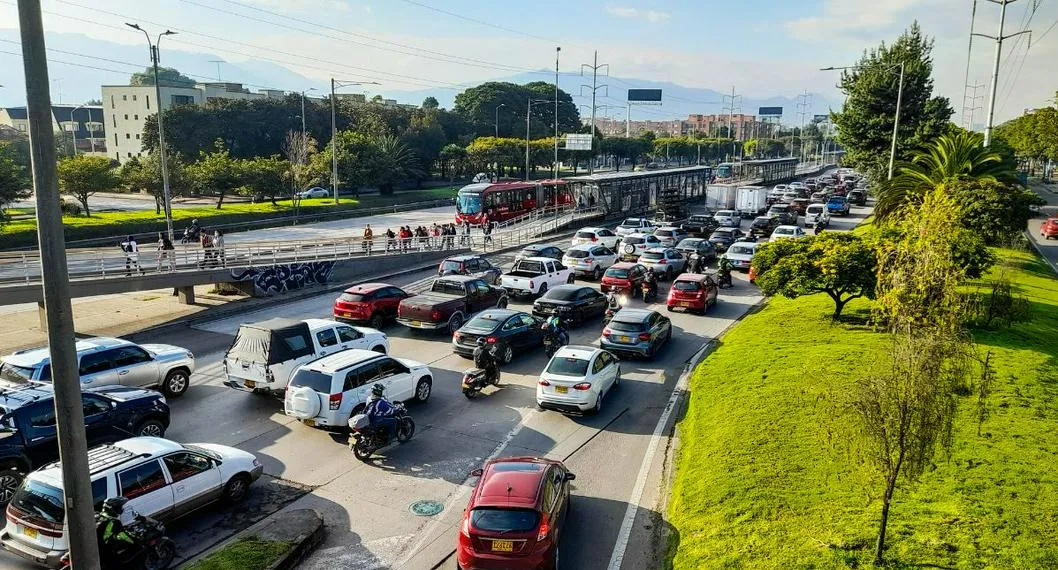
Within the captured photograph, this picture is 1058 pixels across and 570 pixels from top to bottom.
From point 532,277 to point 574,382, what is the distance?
41.5 feet

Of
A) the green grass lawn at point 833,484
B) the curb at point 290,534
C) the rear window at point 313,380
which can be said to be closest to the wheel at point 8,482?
the curb at point 290,534

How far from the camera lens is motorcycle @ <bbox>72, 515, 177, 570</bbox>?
8.98 metres

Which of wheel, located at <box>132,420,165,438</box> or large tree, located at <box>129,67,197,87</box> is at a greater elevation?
large tree, located at <box>129,67,197,87</box>

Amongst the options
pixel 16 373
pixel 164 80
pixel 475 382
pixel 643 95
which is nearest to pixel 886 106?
pixel 475 382

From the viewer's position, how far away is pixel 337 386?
1396 cm

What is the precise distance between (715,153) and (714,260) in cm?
13503

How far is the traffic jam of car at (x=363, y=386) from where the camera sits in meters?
9.28

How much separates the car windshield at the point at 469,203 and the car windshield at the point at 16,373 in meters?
Result: 35.5

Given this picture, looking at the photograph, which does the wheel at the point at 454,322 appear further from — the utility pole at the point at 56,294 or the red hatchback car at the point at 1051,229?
the red hatchback car at the point at 1051,229

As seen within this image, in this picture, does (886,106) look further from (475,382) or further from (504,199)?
(475,382)

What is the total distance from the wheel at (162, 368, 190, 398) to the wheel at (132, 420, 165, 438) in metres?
2.84

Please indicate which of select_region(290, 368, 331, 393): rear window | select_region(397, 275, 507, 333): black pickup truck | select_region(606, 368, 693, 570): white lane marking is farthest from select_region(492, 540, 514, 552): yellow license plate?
select_region(397, 275, 507, 333): black pickup truck

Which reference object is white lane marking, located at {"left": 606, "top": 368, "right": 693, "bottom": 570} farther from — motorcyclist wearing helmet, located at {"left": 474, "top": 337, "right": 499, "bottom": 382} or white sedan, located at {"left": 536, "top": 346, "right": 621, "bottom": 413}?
motorcyclist wearing helmet, located at {"left": 474, "top": 337, "right": 499, "bottom": 382}

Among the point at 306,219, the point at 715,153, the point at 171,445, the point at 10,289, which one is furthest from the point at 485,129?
the point at 171,445
